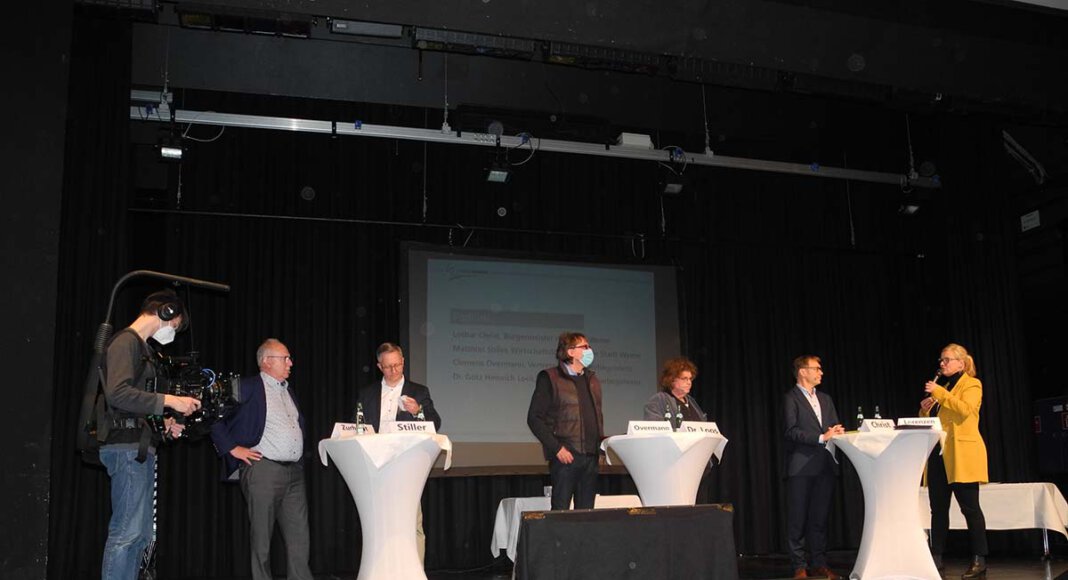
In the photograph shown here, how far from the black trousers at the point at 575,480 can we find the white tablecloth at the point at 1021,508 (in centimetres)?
306

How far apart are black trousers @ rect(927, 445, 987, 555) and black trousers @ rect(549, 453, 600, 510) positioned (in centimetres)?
208

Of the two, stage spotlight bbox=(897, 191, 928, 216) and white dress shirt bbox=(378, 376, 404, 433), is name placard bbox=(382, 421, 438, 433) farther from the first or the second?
stage spotlight bbox=(897, 191, 928, 216)

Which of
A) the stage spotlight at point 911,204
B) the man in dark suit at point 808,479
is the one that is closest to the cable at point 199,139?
the man in dark suit at point 808,479

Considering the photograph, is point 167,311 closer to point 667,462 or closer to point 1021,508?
point 667,462

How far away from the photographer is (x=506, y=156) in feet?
25.1

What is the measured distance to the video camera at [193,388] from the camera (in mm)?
4281

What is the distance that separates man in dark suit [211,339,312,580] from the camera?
4730 mm

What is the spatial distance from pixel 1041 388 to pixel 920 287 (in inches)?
129

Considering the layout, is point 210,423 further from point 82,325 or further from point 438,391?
point 438,391

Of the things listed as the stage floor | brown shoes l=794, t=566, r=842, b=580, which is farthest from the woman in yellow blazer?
brown shoes l=794, t=566, r=842, b=580

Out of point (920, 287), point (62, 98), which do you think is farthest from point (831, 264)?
point (62, 98)

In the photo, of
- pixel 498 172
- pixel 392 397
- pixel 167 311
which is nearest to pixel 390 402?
pixel 392 397

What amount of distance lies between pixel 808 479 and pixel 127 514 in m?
3.76

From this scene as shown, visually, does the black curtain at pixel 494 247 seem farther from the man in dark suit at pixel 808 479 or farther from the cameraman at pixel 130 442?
the man in dark suit at pixel 808 479
